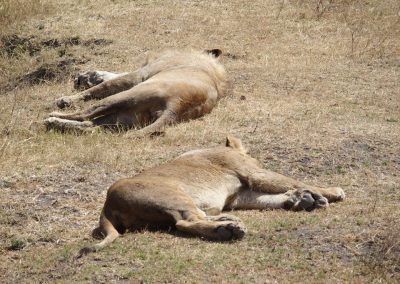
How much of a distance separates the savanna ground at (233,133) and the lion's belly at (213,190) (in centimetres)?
23

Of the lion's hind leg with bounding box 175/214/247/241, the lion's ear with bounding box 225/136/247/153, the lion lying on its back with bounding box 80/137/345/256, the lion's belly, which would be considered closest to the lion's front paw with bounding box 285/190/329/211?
the lion lying on its back with bounding box 80/137/345/256

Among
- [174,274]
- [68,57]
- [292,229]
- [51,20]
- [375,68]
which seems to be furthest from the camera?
[51,20]

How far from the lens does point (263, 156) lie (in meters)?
8.16

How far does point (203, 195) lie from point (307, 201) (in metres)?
0.86

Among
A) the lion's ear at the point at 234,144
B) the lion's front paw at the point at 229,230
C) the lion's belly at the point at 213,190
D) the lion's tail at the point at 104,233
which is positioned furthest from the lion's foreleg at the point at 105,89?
the lion's front paw at the point at 229,230

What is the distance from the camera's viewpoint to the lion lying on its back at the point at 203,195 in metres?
6.11

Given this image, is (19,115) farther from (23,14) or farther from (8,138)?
(23,14)

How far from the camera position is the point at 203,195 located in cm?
674

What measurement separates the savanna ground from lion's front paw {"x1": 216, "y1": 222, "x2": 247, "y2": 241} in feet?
0.29

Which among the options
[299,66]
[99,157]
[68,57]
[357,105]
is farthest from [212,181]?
[68,57]

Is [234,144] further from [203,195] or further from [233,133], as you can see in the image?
[233,133]

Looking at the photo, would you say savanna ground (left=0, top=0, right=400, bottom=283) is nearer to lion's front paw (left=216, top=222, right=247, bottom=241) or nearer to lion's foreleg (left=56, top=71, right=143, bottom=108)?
lion's front paw (left=216, top=222, right=247, bottom=241)

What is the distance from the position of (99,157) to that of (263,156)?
157cm

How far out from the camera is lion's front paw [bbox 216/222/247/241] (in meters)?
5.96
